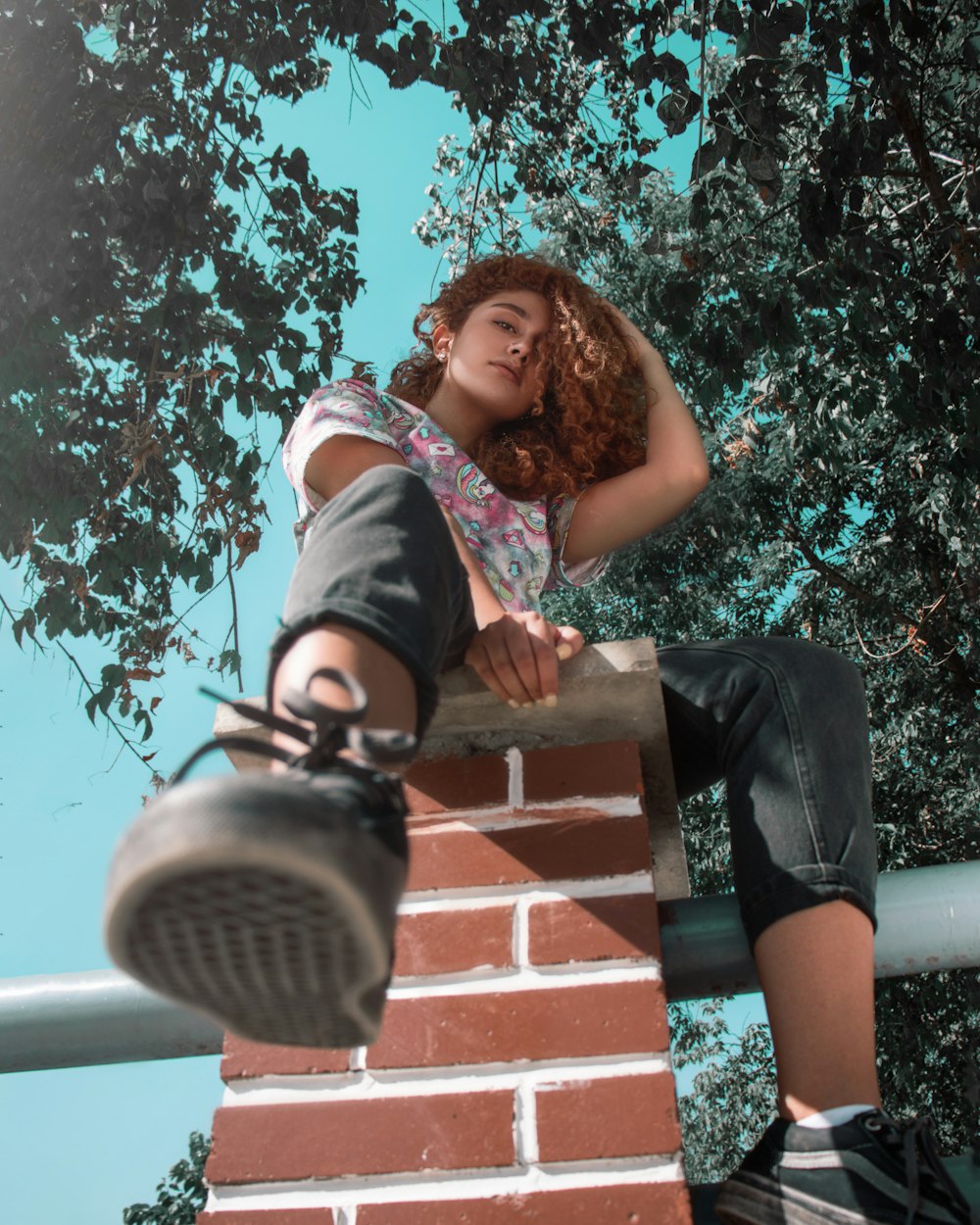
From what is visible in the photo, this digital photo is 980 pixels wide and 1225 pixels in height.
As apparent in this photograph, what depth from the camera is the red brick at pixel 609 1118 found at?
127 centimetres

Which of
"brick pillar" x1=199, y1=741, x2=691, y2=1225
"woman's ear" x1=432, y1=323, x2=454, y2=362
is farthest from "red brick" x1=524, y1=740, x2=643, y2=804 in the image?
"woman's ear" x1=432, y1=323, x2=454, y2=362

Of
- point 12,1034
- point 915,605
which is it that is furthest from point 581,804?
point 915,605

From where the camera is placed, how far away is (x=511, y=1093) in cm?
133

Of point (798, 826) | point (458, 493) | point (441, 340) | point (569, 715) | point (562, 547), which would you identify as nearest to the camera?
point (798, 826)

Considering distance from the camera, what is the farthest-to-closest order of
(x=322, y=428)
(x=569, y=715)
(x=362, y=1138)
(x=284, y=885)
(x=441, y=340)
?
(x=441, y=340) < (x=322, y=428) < (x=569, y=715) < (x=362, y=1138) < (x=284, y=885)

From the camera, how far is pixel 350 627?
3.68ft

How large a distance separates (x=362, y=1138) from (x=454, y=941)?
0.26m

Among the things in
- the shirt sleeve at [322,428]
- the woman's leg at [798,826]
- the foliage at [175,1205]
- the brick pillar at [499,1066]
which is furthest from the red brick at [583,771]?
the foliage at [175,1205]

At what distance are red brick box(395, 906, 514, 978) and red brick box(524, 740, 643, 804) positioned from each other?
0.60 ft

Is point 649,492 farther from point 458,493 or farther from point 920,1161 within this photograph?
point 920,1161

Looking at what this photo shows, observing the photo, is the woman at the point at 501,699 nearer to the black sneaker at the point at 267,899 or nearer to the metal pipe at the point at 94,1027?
the black sneaker at the point at 267,899

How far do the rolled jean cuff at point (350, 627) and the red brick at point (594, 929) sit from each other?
43 cm

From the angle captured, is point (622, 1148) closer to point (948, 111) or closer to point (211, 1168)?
point (211, 1168)

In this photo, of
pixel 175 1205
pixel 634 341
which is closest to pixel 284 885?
pixel 634 341
